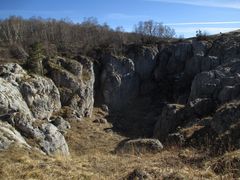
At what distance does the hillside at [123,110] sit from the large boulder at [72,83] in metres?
0.13

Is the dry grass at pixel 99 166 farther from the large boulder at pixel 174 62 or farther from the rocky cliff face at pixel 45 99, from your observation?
the large boulder at pixel 174 62

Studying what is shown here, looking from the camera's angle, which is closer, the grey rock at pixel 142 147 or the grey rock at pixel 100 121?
the grey rock at pixel 142 147

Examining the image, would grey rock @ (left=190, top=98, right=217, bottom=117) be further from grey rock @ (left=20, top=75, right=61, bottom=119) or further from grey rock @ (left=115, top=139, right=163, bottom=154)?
grey rock @ (left=115, top=139, right=163, bottom=154)

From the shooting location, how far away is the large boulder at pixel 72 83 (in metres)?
49.4

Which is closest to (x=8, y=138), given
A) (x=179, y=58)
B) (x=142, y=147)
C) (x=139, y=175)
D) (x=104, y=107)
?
(x=142, y=147)

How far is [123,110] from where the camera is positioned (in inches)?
2336

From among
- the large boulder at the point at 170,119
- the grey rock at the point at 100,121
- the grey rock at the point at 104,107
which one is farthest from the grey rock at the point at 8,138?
the grey rock at the point at 104,107

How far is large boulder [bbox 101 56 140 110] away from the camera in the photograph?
59656 mm

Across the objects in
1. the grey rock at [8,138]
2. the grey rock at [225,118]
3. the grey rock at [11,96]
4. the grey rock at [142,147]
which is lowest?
the grey rock at [11,96]

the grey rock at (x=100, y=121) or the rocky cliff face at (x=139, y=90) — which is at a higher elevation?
the rocky cliff face at (x=139, y=90)

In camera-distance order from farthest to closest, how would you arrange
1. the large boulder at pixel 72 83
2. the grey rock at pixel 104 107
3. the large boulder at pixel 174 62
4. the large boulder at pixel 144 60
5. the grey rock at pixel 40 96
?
the large boulder at pixel 174 62, the large boulder at pixel 144 60, the grey rock at pixel 104 107, the large boulder at pixel 72 83, the grey rock at pixel 40 96

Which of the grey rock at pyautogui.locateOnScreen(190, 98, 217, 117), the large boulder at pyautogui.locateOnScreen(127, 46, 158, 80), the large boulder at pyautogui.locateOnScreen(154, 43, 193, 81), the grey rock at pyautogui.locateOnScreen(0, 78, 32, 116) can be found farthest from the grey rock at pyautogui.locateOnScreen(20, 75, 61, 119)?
the large boulder at pyautogui.locateOnScreen(154, 43, 193, 81)

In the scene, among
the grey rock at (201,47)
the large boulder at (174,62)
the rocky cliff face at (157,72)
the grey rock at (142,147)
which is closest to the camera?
the grey rock at (142,147)

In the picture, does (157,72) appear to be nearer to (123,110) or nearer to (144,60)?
(144,60)
